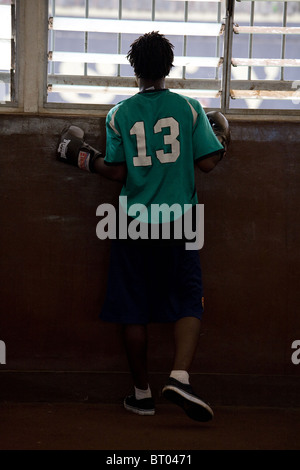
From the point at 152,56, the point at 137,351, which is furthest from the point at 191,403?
the point at 152,56

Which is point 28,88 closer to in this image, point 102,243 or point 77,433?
point 102,243

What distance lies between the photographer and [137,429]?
2.73m

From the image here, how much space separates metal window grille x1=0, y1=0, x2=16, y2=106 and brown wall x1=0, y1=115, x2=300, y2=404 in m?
0.35

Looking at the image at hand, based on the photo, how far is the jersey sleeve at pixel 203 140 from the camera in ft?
9.27

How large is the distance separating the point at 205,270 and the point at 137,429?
85cm

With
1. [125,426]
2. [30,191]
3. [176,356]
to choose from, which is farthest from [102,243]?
[125,426]

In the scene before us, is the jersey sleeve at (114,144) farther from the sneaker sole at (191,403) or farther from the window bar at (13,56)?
the sneaker sole at (191,403)

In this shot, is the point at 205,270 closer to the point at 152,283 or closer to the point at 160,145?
the point at 152,283

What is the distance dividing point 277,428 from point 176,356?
1.85ft

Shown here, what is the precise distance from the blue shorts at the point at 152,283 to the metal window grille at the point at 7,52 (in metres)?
0.97

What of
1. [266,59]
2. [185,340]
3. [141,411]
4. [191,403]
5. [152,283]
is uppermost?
[266,59]

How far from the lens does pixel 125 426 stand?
2.78 metres

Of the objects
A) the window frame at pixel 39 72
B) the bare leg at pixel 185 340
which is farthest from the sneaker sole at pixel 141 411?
the window frame at pixel 39 72

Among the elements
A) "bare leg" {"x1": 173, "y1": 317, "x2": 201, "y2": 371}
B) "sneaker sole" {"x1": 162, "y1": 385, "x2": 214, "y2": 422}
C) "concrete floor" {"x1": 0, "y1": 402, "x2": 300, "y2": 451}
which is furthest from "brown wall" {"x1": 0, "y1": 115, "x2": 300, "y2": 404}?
"sneaker sole" {"x1": 162, "y1": 385, "x2": 214, "y2": 422}
